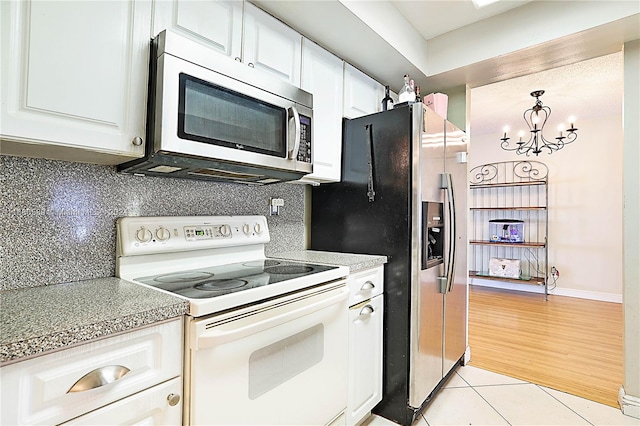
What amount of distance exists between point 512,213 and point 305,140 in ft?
15.5

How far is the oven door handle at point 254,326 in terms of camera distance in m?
0.98

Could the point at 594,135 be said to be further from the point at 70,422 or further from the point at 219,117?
the point at 70,422

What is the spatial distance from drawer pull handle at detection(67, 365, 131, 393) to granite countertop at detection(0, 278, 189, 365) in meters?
0.09

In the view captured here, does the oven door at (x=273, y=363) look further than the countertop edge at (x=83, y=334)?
Yes

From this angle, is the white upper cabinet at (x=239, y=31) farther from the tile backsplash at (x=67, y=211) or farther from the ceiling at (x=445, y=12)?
the ceiling at (x=445, y=12)

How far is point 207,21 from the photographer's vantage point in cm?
141

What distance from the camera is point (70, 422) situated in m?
0.77

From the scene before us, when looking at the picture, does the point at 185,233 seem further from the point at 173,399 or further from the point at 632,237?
the point at 632,237

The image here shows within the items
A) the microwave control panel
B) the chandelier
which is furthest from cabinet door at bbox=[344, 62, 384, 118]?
the chandelier

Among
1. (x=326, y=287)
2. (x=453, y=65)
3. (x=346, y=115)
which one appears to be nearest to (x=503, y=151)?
(x=453, y=65)

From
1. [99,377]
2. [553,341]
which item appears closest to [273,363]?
[99,377]

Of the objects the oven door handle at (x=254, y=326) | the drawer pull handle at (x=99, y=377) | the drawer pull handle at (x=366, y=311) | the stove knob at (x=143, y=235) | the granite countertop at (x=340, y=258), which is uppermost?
the stove knob at (x=143, y=235)

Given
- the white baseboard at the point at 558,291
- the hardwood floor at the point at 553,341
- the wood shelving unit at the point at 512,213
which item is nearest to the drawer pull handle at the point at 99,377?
the hardwood floor at the point at 553,341

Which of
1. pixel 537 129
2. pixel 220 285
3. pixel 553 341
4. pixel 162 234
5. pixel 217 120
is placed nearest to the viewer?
pixel 220 285
